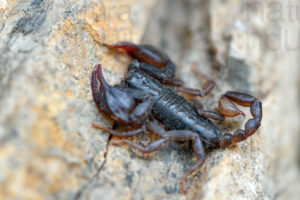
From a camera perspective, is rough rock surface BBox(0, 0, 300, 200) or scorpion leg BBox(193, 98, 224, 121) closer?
rough rock surface BBox(0, 0, 300, 200)


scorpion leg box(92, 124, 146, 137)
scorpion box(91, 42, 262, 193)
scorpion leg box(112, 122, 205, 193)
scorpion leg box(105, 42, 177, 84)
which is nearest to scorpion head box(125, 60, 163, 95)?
scorpion box(91, 42, 262, 193)

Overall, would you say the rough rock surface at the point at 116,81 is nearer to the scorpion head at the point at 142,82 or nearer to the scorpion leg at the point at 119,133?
the scorpion leg at the point at 119,133

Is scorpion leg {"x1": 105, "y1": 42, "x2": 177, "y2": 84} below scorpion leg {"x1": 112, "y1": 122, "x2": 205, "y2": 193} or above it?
above

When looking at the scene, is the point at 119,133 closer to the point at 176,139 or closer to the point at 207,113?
the point at 176,139

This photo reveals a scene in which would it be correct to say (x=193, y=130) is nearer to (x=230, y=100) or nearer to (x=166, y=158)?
(x=166, y=158)

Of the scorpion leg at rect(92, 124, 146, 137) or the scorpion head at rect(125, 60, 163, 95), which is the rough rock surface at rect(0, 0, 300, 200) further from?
the scorpion head at rect(125, 60, 163, 95)

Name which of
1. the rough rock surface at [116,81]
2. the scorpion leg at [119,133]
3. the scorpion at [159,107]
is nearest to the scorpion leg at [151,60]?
the scorpion at [159,107]
